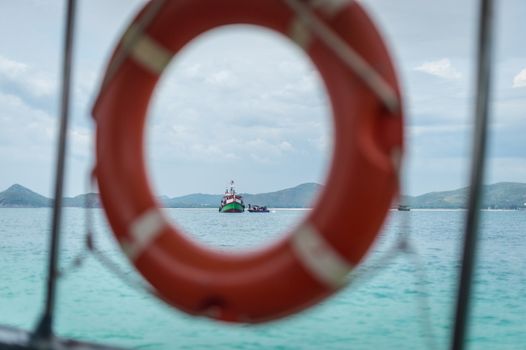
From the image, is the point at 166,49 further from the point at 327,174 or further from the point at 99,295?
the point at 99,295

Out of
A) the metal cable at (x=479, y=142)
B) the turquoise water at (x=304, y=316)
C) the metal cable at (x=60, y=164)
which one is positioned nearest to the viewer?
the metal cable at (x=479, y=142)

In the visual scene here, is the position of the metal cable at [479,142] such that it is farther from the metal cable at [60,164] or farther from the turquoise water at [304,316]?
the metal cable at [60,164]

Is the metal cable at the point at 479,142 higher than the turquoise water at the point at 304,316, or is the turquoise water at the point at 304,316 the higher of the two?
the metal cable at the point at 479,142

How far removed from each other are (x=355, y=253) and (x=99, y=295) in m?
8.91

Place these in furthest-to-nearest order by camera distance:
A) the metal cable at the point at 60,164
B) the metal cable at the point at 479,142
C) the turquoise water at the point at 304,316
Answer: the turquoise water at the point at 304,316 → the metal cable at the point at 60,164 → the metal cable at the point at 479,142

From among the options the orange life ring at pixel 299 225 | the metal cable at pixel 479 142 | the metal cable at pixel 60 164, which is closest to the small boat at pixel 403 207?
the orange life ring at pixel 299 225

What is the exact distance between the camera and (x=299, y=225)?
1.32 m

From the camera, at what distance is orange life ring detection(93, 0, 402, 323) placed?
127 cm

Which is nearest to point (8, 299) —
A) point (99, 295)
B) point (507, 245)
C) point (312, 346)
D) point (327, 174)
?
point (99, 295)

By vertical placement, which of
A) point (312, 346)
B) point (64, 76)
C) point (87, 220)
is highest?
point (64, 76)

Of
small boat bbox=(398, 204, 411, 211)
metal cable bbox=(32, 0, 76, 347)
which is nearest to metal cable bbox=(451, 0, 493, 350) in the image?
small boat bbox=(398, 204, 411, 211)

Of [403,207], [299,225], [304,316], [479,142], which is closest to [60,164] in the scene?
[299,225]

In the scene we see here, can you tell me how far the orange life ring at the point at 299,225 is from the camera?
1.27m

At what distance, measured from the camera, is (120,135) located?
1511 millimetres
